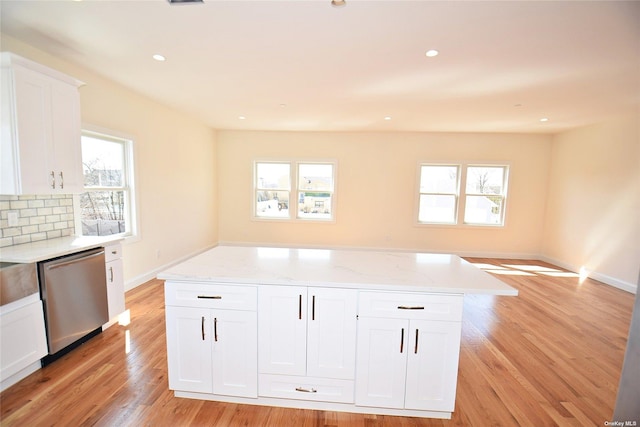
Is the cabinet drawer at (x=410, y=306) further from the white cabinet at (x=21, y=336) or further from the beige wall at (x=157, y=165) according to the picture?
the beige wall at (x=157, y=165)

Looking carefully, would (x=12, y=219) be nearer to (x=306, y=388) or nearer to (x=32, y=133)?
(x=32, y=133)

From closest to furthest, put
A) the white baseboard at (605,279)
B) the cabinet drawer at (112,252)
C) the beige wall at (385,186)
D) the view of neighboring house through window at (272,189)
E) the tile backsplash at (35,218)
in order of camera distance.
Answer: the tile backsplash at (35,218)
the cabinet drawer at (112,252)
the white baseboard at (605,279)
the beige wall at (385,186)
the view of neighboring house through window at (272,189)

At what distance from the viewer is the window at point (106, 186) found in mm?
2961

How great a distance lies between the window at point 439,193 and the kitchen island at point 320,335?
13.8 ft

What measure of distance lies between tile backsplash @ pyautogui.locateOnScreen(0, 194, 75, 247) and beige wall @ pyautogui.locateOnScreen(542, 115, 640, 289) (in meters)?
6.98

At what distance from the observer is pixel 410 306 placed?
1538 millimetres

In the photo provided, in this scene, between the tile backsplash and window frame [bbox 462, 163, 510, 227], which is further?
window frame [bbox 462, 163, 510, 227]

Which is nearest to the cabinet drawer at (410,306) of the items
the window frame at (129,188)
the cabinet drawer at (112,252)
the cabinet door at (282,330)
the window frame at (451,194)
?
the cabinet door at (282,330)

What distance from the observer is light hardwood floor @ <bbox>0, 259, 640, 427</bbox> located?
163 centimetres

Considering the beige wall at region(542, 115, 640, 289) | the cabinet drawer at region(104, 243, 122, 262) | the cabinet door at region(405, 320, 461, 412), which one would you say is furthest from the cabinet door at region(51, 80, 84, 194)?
the beige wall at region(542, 115, 640, 289)

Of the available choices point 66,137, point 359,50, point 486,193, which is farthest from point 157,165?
point 486,193

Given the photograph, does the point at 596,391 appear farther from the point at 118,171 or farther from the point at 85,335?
the point at 118,171

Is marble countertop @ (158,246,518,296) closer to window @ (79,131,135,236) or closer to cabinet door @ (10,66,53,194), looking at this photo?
cabinet door @ (10,66,53,194)

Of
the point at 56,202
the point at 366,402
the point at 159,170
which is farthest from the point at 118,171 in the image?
the point at 366,402
